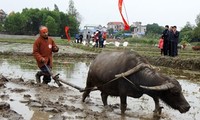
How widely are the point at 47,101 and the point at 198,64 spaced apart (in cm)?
933

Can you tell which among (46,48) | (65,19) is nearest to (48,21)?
(65,19)

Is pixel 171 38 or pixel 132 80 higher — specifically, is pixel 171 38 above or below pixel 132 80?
above

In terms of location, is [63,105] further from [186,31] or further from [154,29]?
[154,29]

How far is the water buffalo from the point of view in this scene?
20.7 ft

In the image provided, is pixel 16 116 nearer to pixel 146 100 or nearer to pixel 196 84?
pixel 146 100

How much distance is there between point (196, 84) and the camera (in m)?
11.3

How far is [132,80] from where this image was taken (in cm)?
681

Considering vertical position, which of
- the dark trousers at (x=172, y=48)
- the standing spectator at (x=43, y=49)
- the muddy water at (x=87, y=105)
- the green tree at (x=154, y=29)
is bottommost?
the green tree at (x=154, y=29)

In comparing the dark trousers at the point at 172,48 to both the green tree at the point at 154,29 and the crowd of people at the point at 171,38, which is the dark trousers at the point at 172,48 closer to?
the crowd of people at the point at 171,38

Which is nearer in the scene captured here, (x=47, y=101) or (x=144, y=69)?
(x=144, y=69)

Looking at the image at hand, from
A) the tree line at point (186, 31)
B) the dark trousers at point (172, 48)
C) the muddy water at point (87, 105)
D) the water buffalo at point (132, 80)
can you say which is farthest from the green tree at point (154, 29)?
the water buffalo at point (132, 80)

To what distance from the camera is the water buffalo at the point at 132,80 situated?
20.7 ft

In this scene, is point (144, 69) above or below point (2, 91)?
above

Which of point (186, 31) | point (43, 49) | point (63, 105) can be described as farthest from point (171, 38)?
point (186, 31)
